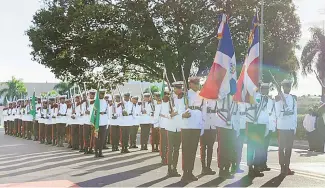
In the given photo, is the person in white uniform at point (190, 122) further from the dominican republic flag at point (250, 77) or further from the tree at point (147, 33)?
the tree at point (147, 33)

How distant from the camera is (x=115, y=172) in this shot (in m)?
11.6

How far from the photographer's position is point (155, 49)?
29.0 meters

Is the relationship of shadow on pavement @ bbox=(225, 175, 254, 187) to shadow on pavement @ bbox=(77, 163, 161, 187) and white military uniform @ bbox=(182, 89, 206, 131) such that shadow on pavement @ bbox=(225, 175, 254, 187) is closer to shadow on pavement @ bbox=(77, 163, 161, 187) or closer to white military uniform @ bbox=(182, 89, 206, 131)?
white military uniform @ bbox=(182, 89, 206, 131)

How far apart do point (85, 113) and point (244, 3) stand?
1544 cm

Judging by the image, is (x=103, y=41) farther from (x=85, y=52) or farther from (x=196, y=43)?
(x=196, y=43)

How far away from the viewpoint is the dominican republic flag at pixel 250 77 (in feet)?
36.0

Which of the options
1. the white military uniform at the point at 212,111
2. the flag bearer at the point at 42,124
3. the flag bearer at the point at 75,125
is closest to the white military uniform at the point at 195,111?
the white military uniform at the point at 212,111

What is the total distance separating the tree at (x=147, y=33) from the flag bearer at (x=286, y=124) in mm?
17505

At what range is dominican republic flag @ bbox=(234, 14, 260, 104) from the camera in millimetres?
10969

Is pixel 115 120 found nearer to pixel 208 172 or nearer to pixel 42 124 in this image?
pixel 42 124

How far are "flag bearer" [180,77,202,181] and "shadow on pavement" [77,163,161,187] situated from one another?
1.31 m

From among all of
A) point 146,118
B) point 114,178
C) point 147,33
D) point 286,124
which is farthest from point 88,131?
point 147,33

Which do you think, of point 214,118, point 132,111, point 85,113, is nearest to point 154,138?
point 132,111

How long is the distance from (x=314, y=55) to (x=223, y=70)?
35872 millimetres
